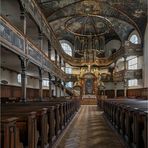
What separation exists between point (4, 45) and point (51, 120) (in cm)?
552

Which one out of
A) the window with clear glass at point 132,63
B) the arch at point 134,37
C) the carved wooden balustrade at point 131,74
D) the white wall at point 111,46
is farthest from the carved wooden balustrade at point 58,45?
the carved wooden balustrade at point 131,74

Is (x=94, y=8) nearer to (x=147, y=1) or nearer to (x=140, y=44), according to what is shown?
(x=147, y=1)

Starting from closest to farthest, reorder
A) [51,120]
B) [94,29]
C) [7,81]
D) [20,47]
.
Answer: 1. [51,120]
2. [20,47]
3. [7,81]
4. [94,29]

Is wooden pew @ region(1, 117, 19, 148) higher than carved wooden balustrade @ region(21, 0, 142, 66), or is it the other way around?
carved wooden balustrade @ region(21, 0, 142, 66)

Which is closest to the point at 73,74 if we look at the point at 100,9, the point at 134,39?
the point at 134,39

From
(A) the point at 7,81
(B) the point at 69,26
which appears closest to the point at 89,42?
(B) the point at 69,26

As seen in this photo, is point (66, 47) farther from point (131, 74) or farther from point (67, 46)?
point (131, 74)

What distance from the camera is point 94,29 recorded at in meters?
41.0

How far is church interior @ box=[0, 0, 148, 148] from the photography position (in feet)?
20.3

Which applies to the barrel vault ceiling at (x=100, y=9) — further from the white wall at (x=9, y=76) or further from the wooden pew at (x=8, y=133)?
the wooden pew at (x=8, y=133)

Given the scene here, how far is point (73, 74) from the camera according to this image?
142 feet

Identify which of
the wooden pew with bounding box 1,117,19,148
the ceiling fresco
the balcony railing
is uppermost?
the ceiling fresco

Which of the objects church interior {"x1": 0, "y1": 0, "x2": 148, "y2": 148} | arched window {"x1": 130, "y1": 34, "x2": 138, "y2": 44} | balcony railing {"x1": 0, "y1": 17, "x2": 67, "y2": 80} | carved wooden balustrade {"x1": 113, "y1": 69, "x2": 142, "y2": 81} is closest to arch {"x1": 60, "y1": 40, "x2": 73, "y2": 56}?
church interior {"x1": 0, "y1": 0, "x2": 148, "y2": 148}

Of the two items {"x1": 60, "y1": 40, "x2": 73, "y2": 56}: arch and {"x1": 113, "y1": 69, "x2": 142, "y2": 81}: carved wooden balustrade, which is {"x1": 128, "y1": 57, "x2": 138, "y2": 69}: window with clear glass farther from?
{"x1": 60, "y1": 40, "x2": 73, "y2": 56}: arch
